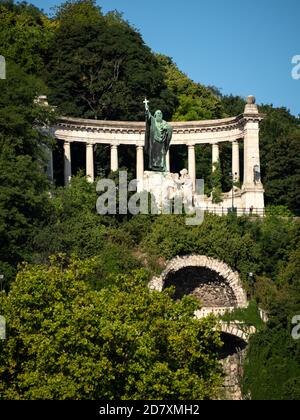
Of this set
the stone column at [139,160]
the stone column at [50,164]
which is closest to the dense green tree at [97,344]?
the stone column at [50,164]

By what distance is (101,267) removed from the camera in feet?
222

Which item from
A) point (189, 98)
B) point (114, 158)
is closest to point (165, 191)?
point (114, 158)

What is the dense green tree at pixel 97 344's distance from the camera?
50.9 meters

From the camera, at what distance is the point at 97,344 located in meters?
51.8

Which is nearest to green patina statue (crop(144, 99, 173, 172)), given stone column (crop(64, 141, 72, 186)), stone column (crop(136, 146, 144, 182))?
stone column (crop(64, 141, 72, 186))

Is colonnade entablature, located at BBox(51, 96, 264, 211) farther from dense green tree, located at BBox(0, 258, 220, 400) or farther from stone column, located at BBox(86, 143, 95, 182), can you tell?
dense green tree, located at BBox(0, 258, 220, 400)

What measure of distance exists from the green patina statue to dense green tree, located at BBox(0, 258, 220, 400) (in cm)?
1839

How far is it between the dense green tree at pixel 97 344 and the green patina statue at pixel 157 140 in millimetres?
18389

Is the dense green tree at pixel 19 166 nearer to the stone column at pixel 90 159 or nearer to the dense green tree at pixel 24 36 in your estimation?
the stone column at pixel 90 159

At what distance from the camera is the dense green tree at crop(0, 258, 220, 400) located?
50.9 meters

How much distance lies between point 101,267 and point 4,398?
17.5 metres
